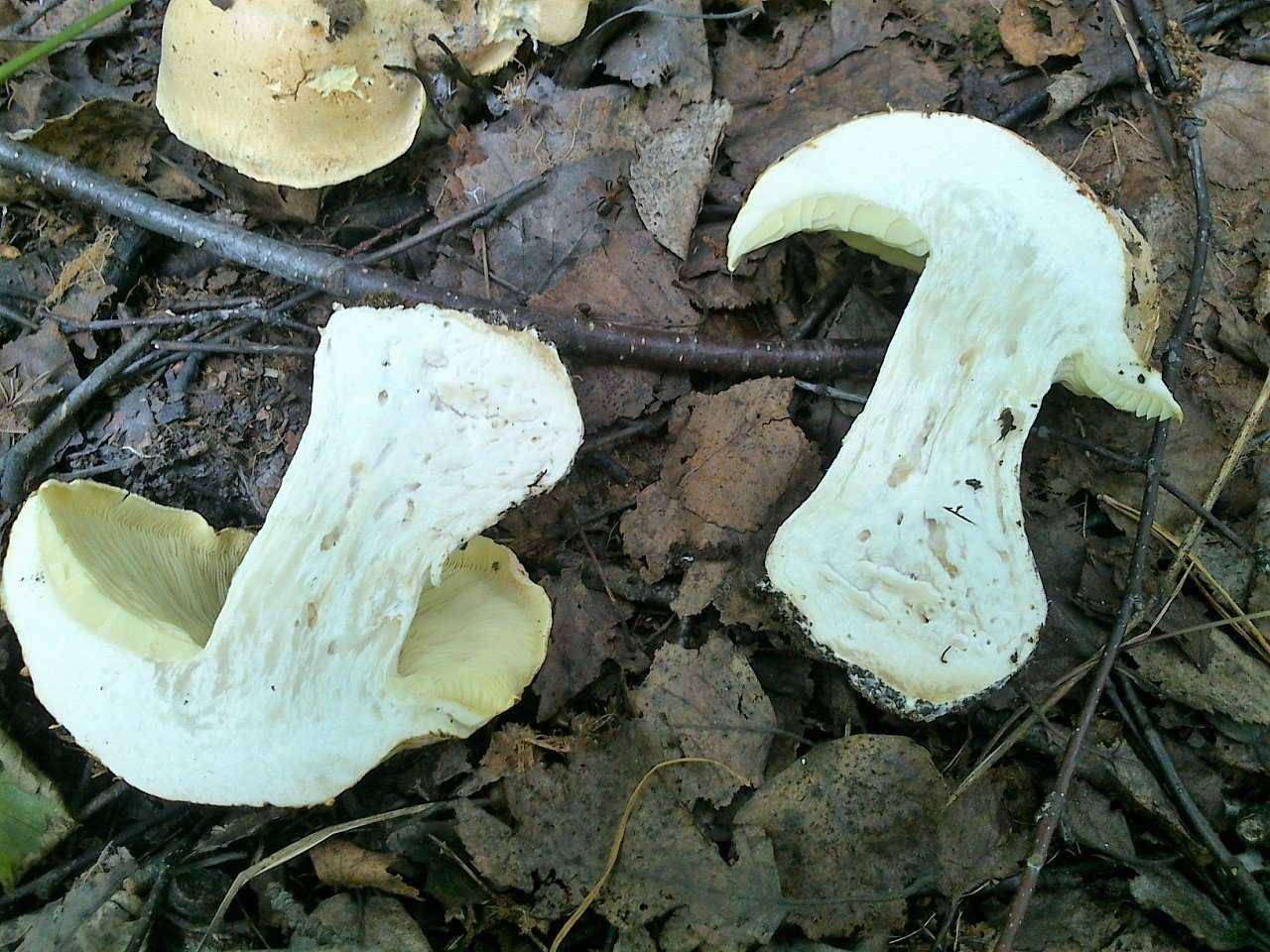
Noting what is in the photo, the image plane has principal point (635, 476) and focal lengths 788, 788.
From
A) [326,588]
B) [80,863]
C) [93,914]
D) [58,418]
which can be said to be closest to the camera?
[326,588]

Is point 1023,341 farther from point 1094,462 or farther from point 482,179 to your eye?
point 482,179

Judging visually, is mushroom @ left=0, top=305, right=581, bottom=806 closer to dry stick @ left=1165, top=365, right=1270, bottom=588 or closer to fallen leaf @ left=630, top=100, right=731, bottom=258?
fallen leaf @ left=630, top=100, right=731, bottom=258

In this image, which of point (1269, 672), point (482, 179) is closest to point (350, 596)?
point (482, 179)

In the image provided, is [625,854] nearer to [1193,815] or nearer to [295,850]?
[295,850]

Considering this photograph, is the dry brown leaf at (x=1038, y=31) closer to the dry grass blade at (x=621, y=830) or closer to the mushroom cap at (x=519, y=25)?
the mushroom cap at (x=519, y=25)

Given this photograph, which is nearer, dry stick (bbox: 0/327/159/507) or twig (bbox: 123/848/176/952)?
twig (bbox: 123/848/176/952)

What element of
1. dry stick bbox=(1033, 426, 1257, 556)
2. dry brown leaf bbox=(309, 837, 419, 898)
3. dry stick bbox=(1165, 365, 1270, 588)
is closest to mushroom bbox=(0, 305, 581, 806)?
dry brown leaf bbox=(309, 837, 419, 898)

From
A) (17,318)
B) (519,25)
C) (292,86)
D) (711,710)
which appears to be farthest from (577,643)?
(17,318)
